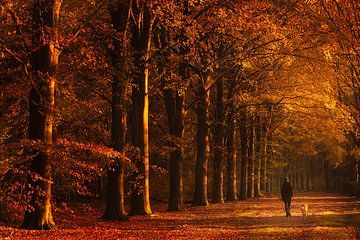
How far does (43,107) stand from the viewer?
16625 millimetres

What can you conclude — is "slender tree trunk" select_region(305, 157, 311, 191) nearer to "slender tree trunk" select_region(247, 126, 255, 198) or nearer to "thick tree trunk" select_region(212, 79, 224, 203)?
"slender tree trunk" select_region(247, 126, 255, 198)

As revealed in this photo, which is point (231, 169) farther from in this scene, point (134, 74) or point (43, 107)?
point (43, 107)

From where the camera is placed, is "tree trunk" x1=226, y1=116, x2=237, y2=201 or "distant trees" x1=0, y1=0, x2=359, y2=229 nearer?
"distant trees" x1=0, y1=0, x2=359, y2=229

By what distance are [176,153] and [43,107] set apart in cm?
1213

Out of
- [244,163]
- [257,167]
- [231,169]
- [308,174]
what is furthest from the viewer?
[308,174]

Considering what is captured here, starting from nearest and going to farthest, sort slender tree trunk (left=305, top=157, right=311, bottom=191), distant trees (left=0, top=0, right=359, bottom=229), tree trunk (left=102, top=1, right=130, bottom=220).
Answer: distant trees (left=0, top=0, right=359, bottom=229), tree trunk (left=102, top=1, right=130, bottom=220), slender tree trunk (left=305, top=157, right=311, bottom=191)

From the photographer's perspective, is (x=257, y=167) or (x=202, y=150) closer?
(x=202, y=150)

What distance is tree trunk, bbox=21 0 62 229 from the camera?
16484 mm

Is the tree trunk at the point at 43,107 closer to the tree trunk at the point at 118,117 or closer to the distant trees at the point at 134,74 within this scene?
the distant trees at the point at 134,74

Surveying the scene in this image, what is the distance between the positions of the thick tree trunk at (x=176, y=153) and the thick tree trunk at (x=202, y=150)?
4.57m

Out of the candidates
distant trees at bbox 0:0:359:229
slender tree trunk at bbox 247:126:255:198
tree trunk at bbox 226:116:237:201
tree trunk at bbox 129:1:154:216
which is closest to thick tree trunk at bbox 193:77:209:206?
distant trees at bbox 0:0:359:229

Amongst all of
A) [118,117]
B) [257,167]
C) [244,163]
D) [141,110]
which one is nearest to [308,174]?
[257,167]

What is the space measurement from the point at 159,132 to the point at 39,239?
26.6 metres

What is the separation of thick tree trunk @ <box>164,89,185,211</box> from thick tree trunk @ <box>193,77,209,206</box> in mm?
4573
